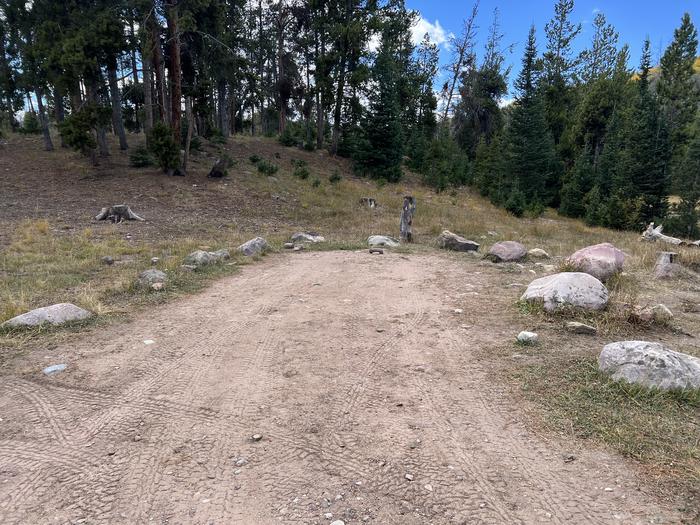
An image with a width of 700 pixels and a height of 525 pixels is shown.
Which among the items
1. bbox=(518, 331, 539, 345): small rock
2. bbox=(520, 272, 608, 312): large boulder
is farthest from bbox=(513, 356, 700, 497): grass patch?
bbox=(520, 272, 608, 312): large boulder

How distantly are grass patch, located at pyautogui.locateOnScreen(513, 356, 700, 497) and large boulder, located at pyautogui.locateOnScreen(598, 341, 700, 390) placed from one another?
0.23 feet

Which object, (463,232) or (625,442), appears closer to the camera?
(625,442)

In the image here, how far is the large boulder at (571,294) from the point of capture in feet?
17.2

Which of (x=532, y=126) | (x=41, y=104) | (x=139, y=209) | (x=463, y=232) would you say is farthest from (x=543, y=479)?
(x=532, y=126)

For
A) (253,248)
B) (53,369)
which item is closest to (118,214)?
(253,248)


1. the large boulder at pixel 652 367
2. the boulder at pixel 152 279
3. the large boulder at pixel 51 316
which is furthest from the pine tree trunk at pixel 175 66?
the large boulder at pixel 652 367

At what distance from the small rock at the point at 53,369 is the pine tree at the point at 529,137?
25.6m

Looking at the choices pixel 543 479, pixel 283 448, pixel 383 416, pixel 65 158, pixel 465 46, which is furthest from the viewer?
pixel 465 46

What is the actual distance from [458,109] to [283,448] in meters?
38.5

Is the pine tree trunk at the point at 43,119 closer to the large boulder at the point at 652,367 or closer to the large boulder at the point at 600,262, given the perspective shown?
the large boulder at the point at 600,262

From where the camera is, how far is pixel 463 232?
523 inches

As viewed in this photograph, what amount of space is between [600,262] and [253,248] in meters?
6.32

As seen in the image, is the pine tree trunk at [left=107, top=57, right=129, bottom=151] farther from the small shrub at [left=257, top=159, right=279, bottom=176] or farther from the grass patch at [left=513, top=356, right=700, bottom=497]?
the grass patch at [left=513, top=356, right=700, bottom=497]

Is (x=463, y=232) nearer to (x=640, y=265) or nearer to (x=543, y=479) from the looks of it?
(x=640, y=265)
